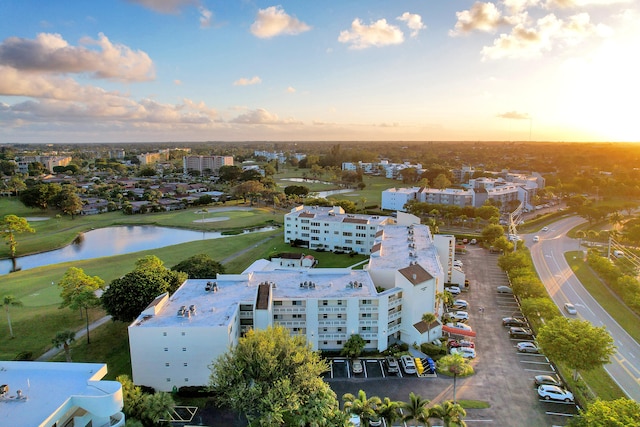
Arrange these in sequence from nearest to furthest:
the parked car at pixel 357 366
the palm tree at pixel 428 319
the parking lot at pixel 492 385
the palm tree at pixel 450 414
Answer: the palm tree at pixel 450 414 → the parking lot at pixel 492 385 → the parked car at pixel 357 366 → the palm tree at pixel 428 319

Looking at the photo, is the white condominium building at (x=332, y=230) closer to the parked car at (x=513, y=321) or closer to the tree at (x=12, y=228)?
the parked car at (x=513, y=321)

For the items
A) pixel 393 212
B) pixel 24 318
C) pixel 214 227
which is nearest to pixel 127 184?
pixel 214 227

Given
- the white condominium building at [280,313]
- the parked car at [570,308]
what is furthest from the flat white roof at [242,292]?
the parked car at [570,308]

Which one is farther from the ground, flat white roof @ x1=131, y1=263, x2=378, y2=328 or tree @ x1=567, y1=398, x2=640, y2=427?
flat white roof @ x1=131, y1=263, x2=378, y2=328

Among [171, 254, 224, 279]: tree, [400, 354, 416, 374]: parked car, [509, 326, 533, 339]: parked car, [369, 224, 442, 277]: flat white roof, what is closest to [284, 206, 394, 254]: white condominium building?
[369, 224, 442, 277]: flat white roof

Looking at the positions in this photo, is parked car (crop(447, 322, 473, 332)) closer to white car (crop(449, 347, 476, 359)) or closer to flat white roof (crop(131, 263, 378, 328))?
white car (crop(449, 347, 476, 359))

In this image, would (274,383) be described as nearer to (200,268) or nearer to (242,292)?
(242,292)
